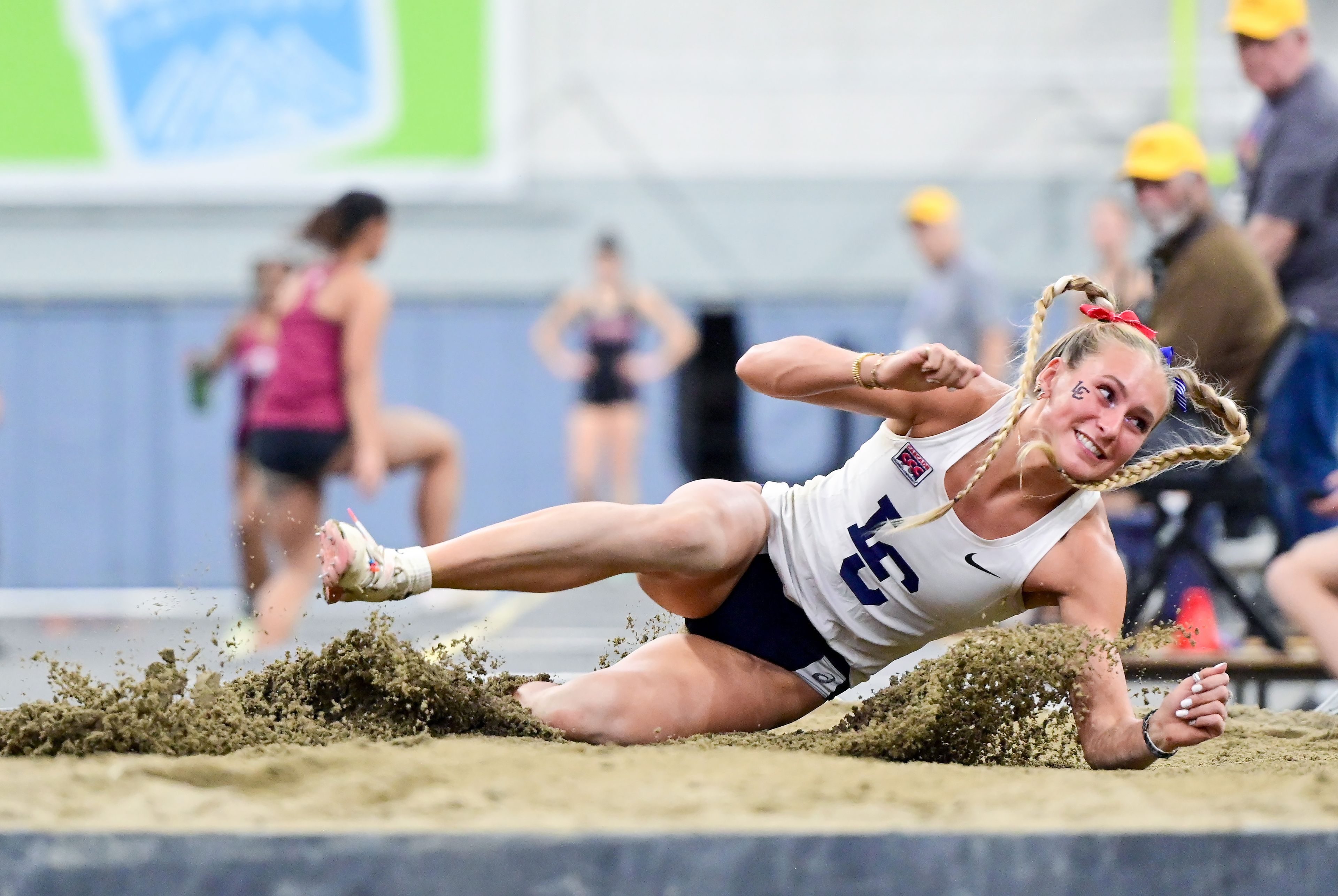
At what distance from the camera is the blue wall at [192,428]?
10.9 metres

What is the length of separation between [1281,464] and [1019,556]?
8.53ft

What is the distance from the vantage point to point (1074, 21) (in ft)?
43.5

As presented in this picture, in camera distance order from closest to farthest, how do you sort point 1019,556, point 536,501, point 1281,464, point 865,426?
point 1019,556 < point 1281,464 < point 865,426 < point 536,501

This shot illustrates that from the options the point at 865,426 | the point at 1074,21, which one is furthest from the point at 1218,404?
the point at 1074,21

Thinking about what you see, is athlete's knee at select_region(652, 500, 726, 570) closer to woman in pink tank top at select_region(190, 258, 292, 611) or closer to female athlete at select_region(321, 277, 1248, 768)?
female athlete at select_region(321, 277, 1248, 768)

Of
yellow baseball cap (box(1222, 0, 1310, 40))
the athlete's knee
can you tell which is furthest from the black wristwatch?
yellow baseball cap (box(1222, 0, 1310, 40))

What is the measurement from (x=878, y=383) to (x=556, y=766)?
94cm

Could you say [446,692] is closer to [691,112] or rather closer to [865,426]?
[865,426]

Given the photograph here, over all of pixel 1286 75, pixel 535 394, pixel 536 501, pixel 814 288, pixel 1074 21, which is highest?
pixel 1074 21

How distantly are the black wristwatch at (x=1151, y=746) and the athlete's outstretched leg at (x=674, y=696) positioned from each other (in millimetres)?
745

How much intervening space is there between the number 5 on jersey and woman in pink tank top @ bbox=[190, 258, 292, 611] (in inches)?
167

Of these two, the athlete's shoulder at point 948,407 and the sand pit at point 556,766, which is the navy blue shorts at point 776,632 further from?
the athlete's shoulder at point 948,407

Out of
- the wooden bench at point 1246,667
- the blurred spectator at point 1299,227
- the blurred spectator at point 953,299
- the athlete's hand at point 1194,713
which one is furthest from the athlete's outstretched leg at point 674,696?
the blurred spectator at point 953,299

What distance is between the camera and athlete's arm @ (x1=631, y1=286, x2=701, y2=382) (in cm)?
1069
